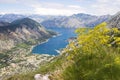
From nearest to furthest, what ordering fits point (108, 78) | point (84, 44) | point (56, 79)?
point (108, 78) < point (56, 79) < point (84, 44)

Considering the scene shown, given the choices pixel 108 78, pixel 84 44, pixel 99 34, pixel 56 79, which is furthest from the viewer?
pixel 99 34

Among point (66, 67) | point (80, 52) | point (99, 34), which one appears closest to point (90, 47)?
point (80, 52)

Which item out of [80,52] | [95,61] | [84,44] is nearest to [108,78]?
[95,61]

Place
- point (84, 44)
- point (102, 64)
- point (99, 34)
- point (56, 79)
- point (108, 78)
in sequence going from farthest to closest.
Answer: point (99, 34), point (84, 44), point (56, 79), point (102, 64), point (108, 78)

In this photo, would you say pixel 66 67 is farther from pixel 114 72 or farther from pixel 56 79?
pixel 114 72

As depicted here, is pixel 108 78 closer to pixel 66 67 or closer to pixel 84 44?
pixel 66 67

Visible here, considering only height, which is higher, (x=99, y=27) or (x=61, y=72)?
(x=99, y=27)

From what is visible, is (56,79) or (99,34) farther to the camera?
(99,34)

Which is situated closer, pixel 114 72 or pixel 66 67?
pixel 114 72

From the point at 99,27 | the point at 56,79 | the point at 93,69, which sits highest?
the point at 99,27
